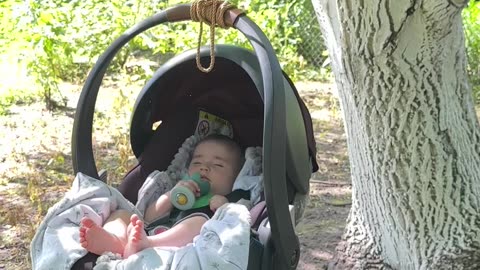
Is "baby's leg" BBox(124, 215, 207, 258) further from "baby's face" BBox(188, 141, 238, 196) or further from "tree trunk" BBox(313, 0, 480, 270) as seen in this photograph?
"tree trunk" BBox(313, 0, 480, 270)

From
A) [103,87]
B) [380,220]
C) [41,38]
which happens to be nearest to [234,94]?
[380,220]

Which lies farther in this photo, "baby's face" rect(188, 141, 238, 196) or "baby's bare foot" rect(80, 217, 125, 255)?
"baby's face" rect(188, 141, 238, 196)

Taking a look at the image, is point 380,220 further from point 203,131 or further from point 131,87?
point 131,87

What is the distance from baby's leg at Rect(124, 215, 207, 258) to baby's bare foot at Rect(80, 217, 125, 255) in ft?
0.17

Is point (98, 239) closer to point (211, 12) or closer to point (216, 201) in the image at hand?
point (216, 201)

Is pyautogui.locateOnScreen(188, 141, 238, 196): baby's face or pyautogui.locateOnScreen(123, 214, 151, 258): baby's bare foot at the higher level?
pyautogui.locateOnScreen(188, 141, 238, 196): baby's face

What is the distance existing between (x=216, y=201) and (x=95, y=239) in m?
0.59

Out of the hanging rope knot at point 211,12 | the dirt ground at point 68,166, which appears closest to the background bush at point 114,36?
the dirt ground at point 68,166

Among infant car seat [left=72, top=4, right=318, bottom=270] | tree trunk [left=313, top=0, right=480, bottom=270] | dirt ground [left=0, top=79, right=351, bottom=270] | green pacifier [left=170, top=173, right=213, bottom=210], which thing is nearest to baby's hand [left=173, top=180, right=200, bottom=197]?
green pacifier [left=170, top=173, right=213, bottom=210]

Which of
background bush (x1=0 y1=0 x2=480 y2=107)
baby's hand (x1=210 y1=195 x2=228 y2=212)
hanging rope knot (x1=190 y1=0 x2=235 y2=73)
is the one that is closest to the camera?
hanging rope knot (x1=190 y1=0 x2=235 y2=73)

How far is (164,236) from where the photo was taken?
221cm

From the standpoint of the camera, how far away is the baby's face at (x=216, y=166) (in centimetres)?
267

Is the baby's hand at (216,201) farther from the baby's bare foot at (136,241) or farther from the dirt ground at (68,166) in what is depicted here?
the dirt ground at (68,166)

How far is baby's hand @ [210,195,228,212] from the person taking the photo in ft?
8.14
